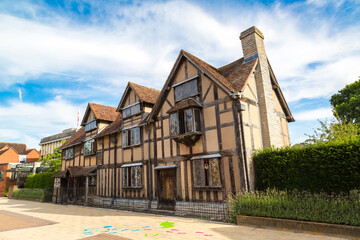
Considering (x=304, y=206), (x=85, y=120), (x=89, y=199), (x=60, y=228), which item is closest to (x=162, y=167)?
(x=60, y=228)

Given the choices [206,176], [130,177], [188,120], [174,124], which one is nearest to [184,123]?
[188,120]

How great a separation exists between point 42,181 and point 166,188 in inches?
824

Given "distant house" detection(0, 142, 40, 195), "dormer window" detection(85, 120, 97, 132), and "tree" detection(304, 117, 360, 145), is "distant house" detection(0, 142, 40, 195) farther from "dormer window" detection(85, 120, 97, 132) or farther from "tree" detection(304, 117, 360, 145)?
"tree" detection(304, 117, 360, 145)

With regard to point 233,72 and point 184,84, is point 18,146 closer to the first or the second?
point 184,84

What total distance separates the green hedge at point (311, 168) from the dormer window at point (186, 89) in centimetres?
550

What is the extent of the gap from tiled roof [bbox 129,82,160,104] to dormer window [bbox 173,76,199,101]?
355 centimetres

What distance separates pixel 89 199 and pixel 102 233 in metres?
14.1

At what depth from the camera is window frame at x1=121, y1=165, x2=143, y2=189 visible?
17.9 metres

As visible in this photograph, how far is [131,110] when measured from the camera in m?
19.7

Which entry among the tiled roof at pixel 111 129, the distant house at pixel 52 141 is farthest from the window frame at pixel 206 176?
the distant house at pixel 52 141

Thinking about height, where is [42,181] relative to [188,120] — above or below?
below

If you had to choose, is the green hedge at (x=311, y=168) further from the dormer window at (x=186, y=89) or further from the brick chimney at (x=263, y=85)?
the dormer window at (x=186, y=89)

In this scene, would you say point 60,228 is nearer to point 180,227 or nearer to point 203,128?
point 180,227

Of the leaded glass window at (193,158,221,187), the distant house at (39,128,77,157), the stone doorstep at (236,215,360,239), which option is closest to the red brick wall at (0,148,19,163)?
the distant house at (39,128,77,157)
